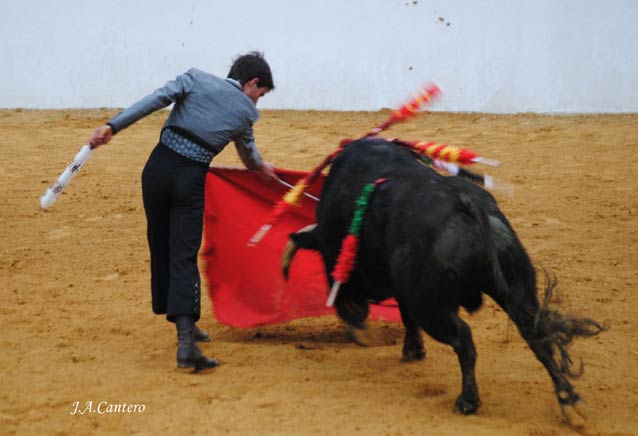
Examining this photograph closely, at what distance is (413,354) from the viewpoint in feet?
16.2

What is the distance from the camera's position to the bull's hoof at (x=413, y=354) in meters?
4.93

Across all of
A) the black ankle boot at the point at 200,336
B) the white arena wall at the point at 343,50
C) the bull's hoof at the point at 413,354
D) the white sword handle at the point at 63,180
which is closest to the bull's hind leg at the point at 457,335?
the bull's hoof at the point at 413,354

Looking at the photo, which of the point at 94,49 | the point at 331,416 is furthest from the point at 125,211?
the point at 331,416

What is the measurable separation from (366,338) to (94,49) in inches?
257

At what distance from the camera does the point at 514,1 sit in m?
9.77

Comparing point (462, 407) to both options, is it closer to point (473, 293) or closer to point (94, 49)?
point (473, 293)

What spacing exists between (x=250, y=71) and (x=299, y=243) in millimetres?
908

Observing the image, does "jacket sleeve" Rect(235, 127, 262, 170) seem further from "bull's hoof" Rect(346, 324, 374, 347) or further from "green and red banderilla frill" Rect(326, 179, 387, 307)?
"bull's hoof" Rect(346, 324, 374, 347)

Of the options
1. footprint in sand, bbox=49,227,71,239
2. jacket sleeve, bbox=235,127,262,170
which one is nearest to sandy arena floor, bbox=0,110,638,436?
footprint in sand, bbox=49,227,71,239

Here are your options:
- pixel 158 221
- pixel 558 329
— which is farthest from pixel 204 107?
pixel 558 329

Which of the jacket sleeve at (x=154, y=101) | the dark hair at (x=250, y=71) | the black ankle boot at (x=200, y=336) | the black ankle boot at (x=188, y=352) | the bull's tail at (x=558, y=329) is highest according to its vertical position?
the dark hair at (x=250, y=71)

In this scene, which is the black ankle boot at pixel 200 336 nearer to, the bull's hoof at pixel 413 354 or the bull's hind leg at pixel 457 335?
the bull's hoof at pixel 413 354

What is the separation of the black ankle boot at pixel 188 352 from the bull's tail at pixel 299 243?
63 centimetres

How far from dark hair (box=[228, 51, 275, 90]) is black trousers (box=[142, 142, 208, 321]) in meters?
0.48
